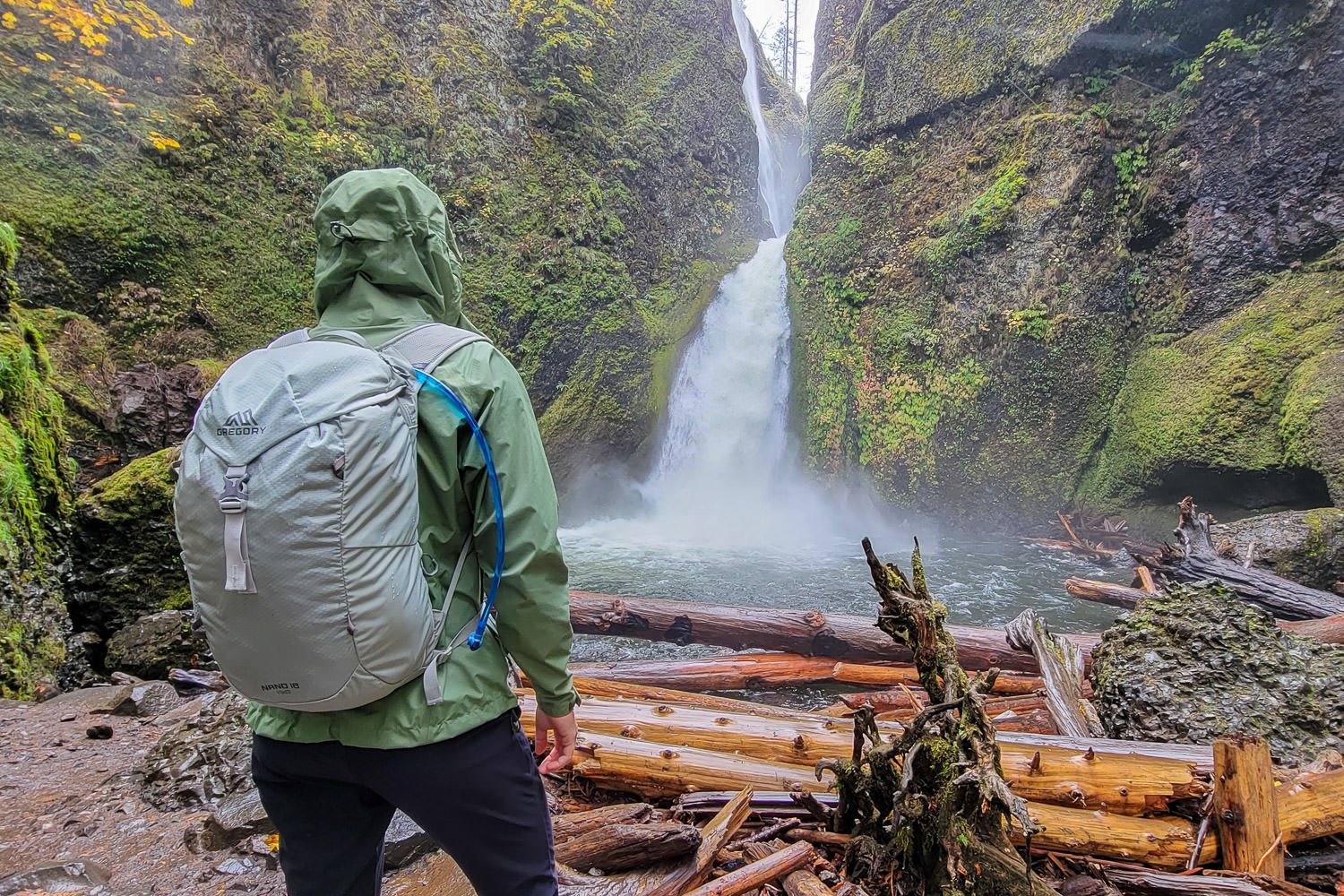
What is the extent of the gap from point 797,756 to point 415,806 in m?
1.96

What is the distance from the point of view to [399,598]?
117 cm

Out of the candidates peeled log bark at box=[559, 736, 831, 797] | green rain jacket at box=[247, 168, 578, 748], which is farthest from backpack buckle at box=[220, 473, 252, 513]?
peeled log bark at box=[559, 736, 831, 797]

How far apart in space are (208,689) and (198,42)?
10628 millimetres

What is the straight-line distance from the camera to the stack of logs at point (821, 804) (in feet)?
6.39

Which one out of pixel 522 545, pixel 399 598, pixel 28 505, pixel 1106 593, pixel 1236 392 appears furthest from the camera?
pixel 1236 392

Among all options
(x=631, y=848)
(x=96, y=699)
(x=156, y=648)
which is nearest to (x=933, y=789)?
(x=631, y=848)

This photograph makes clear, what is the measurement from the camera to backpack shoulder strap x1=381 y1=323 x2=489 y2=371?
1.35 meters

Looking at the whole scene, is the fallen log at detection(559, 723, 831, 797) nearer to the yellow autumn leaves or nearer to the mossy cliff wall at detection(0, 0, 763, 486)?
the mossy cliff wall at detection(0, 0, 763, 486)

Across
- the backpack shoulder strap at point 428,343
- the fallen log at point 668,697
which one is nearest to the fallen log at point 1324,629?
the fallen log at point 668,697

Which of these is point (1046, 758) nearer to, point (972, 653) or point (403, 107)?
point (972, 653)

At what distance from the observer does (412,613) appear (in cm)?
120

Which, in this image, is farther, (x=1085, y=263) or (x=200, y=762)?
(x=1085, y=263)

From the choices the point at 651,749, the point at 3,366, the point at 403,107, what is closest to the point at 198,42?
the point at 403,107

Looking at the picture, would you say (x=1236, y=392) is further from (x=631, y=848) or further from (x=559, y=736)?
(x=559, y=736)
